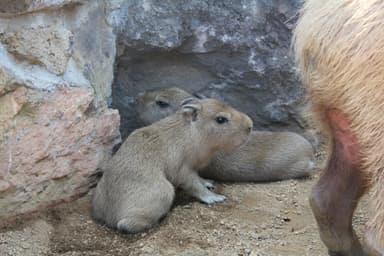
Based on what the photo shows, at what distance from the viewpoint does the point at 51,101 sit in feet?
15.0

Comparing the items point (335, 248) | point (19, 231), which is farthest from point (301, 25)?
point (19, 231)

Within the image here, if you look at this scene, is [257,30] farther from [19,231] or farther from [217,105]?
[19,231]

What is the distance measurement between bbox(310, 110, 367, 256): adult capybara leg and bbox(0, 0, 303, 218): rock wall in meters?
1.28

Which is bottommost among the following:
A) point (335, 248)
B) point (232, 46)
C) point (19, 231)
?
point (19, 231)

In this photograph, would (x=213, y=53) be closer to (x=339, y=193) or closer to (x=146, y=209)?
(x=146, y=209)

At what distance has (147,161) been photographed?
4836mm

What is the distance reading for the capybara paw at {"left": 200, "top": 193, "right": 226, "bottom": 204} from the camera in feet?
16.4

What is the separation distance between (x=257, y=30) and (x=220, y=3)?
26 centimetres

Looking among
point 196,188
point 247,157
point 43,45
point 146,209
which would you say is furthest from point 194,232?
point 43,45

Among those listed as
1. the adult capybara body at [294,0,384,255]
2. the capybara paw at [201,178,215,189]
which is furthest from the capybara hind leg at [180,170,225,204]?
the adult capybara body at [294,0,384,255]

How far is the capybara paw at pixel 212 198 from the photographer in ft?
16.4

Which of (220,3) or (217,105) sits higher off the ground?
(220,3)

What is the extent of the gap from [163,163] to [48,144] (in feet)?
2.04

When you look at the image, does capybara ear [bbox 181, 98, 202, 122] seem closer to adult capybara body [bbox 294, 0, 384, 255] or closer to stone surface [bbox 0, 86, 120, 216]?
stone surface [bbox 0, 86, 120, 216]
